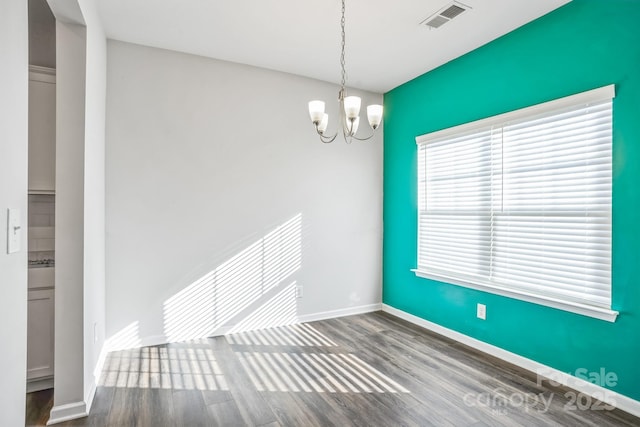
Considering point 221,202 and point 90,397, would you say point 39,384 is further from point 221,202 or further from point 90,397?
point 221,202

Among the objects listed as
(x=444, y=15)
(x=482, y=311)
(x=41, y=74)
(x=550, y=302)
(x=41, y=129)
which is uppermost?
(x=444, y=15)

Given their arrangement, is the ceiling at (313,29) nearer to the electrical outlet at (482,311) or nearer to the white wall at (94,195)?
the white wall at (94,195)

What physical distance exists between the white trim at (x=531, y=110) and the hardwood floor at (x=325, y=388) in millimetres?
2080

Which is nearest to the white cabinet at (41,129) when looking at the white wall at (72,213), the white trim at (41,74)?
the white trim at (41,74)

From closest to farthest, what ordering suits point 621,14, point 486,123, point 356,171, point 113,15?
point 621,14 → point 113,15 → point 486,123 → point 356,171

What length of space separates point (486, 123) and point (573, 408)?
229cm

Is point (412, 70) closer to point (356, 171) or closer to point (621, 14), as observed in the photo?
point (356, 171)

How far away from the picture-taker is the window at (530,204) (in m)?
2.47

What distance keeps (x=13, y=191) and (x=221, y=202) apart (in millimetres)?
2457

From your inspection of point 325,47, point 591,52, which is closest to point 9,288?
point 325,47

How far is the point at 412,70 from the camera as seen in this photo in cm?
383

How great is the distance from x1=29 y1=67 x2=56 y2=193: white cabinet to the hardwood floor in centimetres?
153

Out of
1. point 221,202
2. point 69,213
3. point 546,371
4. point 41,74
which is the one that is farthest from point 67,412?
point 546,371

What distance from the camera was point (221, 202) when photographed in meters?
3.59
